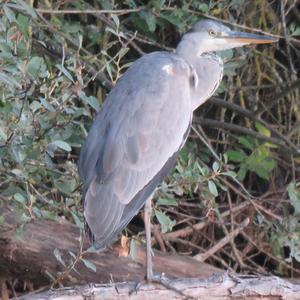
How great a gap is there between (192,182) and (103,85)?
757mm

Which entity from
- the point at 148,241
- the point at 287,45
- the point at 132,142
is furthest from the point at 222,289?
the point at 287,45

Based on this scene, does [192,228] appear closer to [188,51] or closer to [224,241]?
[224,241]

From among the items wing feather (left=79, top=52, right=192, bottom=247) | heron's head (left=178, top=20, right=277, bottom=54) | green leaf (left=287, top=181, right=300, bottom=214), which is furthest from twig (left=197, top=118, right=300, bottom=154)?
wing feather (left=79, top=52, right=192, bottom=247)

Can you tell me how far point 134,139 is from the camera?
277cm

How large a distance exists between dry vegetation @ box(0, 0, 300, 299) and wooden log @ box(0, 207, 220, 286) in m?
0.07

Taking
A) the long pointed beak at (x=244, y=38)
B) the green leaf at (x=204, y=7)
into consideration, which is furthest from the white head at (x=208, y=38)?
the green leaf at (x=204, y=7)

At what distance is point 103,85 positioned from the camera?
3629 millimetres

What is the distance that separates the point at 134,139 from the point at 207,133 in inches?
54.7

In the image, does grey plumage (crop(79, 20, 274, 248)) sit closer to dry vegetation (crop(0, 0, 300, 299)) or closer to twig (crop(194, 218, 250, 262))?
dry vegetation (crop(0, 0, 300, 299))

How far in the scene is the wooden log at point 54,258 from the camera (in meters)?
3.10

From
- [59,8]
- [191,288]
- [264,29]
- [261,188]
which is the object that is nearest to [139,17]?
[59,8]

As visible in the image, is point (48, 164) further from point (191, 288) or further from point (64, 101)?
point (191, 288)

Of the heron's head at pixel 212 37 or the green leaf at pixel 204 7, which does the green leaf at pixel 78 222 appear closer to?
the heron's head at pixel 212 37

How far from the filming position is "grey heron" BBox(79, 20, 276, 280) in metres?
2.65
